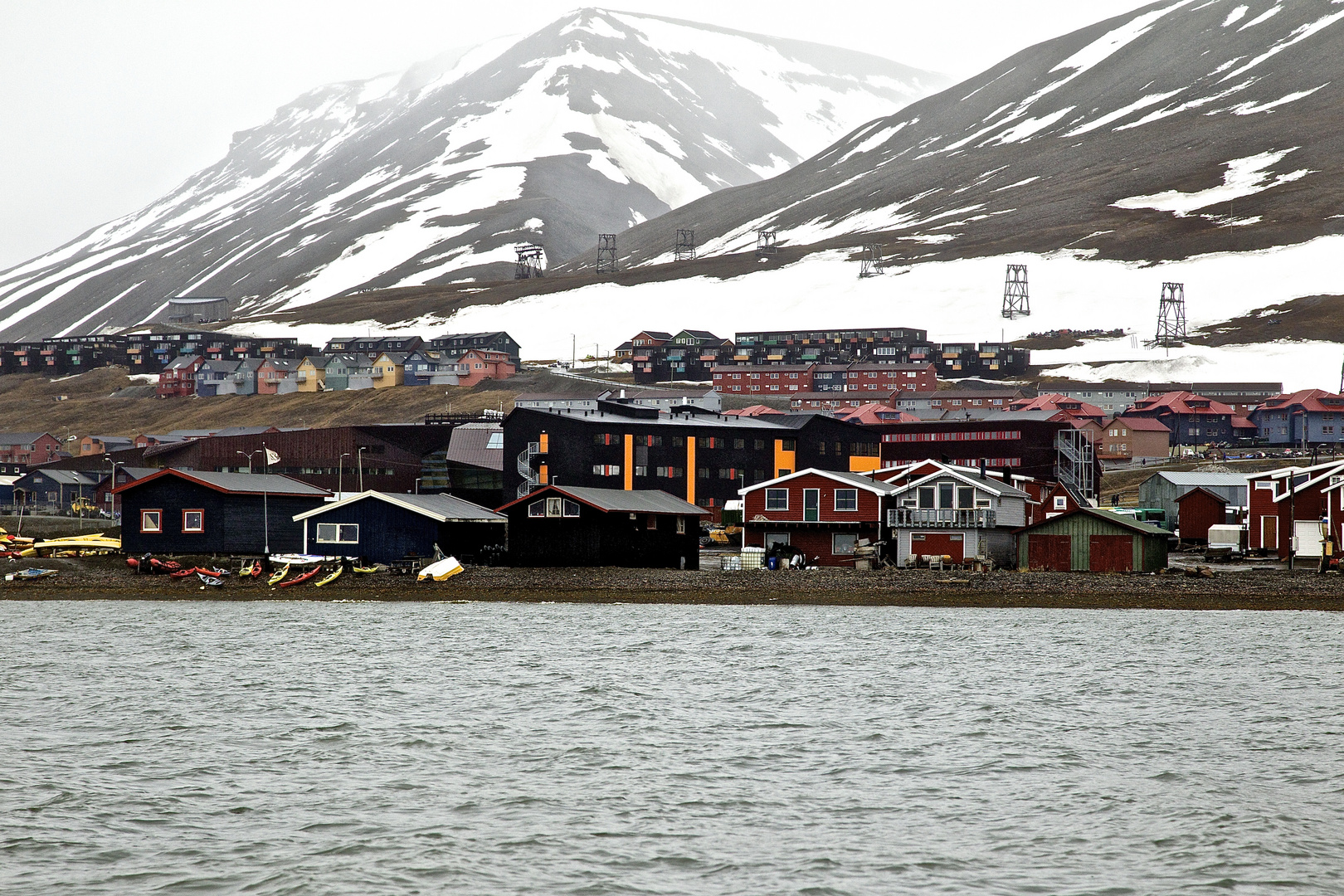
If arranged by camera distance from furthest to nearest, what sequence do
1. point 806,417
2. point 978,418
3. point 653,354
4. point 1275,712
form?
point 653,354 → point 978,418 → point 806,417 → point 1275,712

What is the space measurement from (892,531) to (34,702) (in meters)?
36.2

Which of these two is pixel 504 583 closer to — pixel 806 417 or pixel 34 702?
pixel 34 702

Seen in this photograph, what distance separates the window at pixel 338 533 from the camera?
5509 centimetres

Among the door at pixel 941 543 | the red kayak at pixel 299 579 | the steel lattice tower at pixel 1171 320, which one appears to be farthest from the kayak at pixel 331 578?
the steel lattice tower at pixel 1171 320

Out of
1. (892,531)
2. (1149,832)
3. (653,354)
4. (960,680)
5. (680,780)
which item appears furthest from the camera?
(653,354)

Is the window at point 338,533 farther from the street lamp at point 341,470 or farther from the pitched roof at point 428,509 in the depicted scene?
the street lamp at point 341,470

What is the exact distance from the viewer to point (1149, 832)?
19969mm

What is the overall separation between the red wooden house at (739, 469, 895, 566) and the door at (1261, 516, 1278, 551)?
Result: 702 inches

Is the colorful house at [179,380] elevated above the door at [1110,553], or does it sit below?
above

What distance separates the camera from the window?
55.1 metres

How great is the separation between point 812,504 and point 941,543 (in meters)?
5.86

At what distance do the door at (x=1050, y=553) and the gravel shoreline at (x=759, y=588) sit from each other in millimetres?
1530

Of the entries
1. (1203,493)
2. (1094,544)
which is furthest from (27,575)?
(1203,493)

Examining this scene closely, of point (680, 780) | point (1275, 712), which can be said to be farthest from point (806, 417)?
point (680, 780)
